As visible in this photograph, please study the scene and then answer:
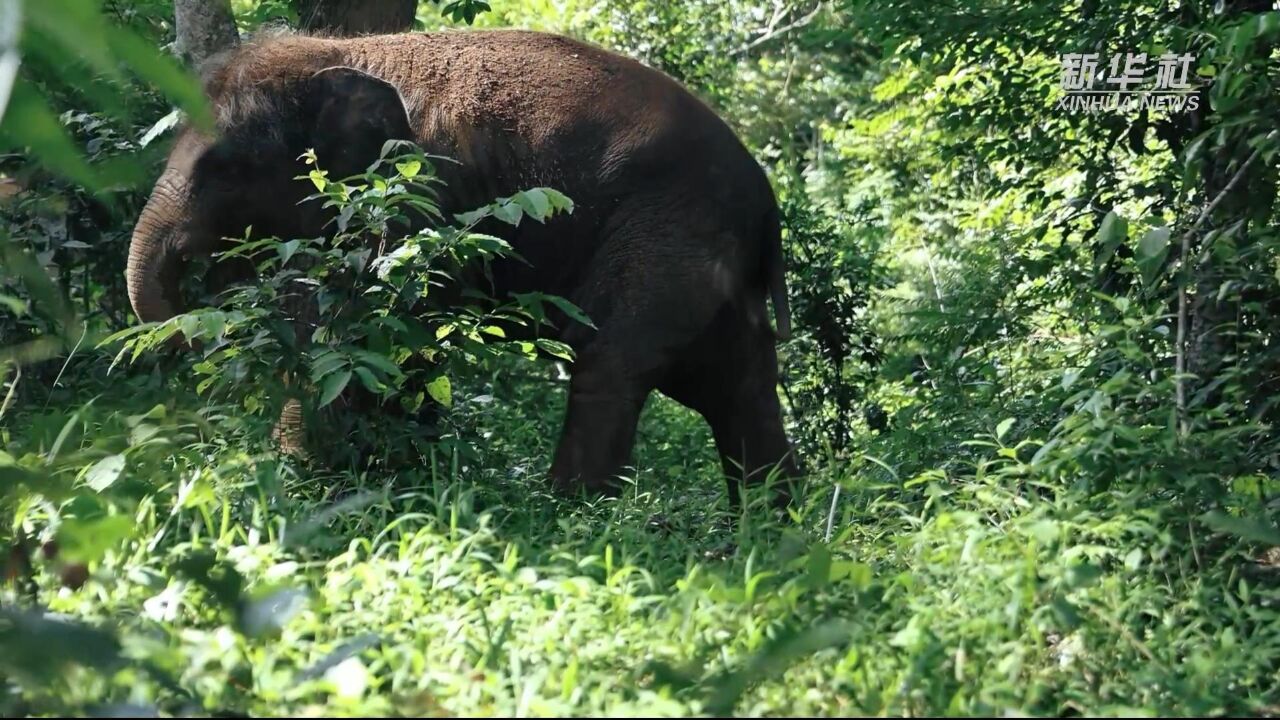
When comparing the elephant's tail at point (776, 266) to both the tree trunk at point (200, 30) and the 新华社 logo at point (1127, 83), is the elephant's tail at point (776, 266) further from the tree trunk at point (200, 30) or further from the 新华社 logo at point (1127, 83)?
the tree trunk at point (200, 30)

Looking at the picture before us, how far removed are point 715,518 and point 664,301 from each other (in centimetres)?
141

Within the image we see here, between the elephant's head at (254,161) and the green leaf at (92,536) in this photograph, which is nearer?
the green leaf at (92,536)

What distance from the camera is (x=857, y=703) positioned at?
3.06 m

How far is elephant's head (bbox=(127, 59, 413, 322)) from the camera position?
616 centimetres

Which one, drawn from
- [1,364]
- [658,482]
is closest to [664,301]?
[658,482]

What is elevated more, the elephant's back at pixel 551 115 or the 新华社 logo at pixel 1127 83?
the 新华社 logo at pixel 1127 83

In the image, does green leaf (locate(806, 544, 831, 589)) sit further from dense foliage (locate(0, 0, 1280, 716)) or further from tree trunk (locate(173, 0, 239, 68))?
tree trunk (locate(173, 0, 239, 68))

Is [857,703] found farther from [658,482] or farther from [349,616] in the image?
[658,482]

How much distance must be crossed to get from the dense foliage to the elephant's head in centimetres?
31

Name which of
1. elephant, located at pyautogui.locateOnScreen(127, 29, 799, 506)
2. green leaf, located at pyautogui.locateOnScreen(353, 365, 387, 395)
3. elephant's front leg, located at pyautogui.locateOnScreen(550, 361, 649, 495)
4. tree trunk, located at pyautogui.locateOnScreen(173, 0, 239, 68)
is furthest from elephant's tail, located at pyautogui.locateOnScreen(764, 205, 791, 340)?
tree trunk, located at pyautogui.locateOnScreen(173, 0, 239, 68)

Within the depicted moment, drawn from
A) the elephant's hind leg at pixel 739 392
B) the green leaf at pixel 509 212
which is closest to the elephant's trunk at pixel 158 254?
the green leaf at pixel 509 212

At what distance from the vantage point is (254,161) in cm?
624

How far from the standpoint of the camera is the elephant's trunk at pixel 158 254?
6113 millimetres

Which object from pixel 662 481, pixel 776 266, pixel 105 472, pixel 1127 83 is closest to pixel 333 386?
pixel 105 472
